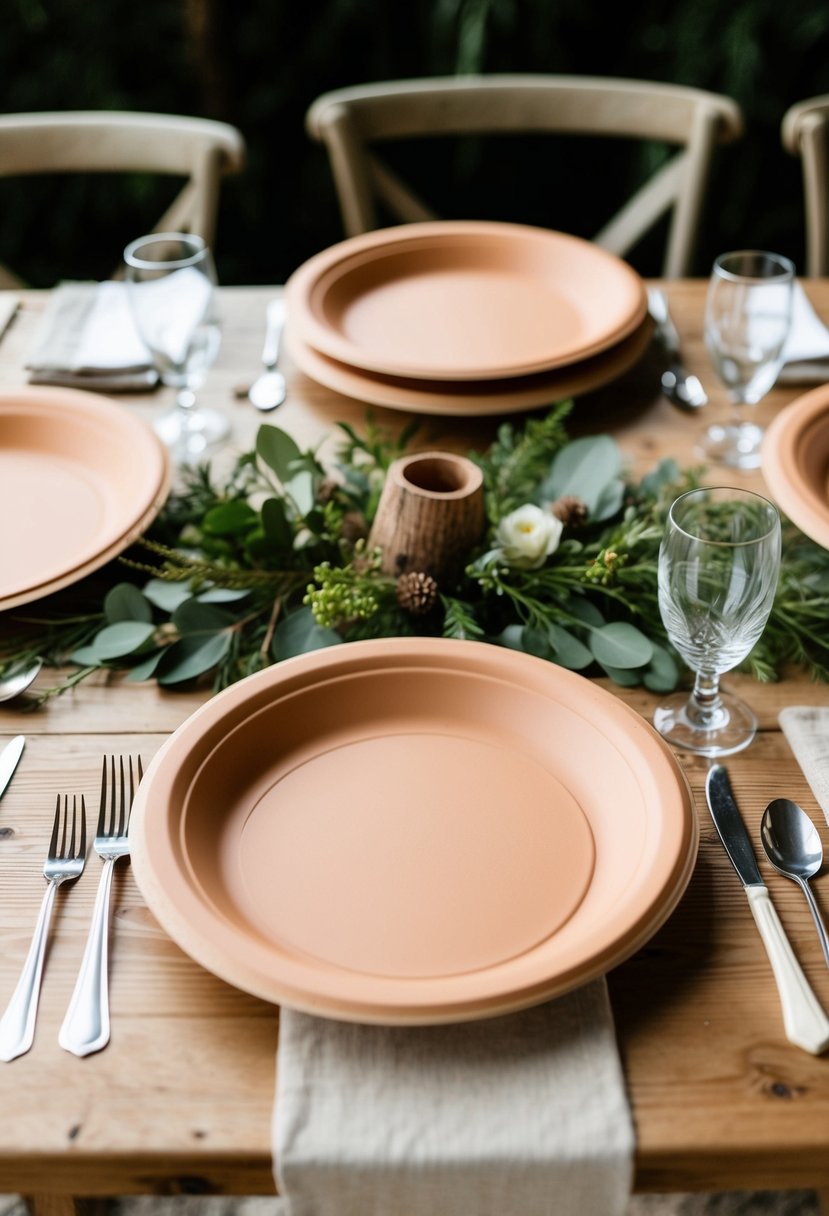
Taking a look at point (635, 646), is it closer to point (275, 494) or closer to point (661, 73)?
point (275, 494)

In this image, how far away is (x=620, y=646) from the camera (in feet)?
2.82

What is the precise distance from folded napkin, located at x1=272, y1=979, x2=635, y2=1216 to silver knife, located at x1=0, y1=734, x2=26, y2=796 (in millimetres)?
306

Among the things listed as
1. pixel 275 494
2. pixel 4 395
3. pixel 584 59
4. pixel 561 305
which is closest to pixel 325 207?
pixel 584 59

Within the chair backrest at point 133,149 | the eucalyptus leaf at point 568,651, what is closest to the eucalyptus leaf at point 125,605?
the eucalyptus leaf at point 568,651

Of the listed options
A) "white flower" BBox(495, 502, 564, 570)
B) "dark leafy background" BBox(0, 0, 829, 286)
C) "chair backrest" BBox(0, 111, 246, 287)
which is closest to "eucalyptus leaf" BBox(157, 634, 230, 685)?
"white flower" BBox(495, 502, 564, 570)

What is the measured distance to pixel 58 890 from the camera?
0.71 meters

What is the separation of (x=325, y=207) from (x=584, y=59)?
728 millimetres

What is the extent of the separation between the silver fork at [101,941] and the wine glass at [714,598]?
15.5 inches

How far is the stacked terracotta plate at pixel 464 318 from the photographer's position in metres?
1.17

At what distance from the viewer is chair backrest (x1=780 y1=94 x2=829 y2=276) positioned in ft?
5.45

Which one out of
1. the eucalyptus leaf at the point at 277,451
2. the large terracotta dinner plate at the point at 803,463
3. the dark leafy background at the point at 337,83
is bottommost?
the dark leafy background at the point at 337,83

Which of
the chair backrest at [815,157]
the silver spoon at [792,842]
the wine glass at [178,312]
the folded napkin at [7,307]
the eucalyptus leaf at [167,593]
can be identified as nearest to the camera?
the silver spoon at [792,842]

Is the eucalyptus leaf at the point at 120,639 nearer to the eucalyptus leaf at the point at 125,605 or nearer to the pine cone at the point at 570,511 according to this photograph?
the eucalyptus leaf at the point at 125,605

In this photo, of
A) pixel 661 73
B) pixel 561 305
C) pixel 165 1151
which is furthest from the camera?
pixel 661 73
